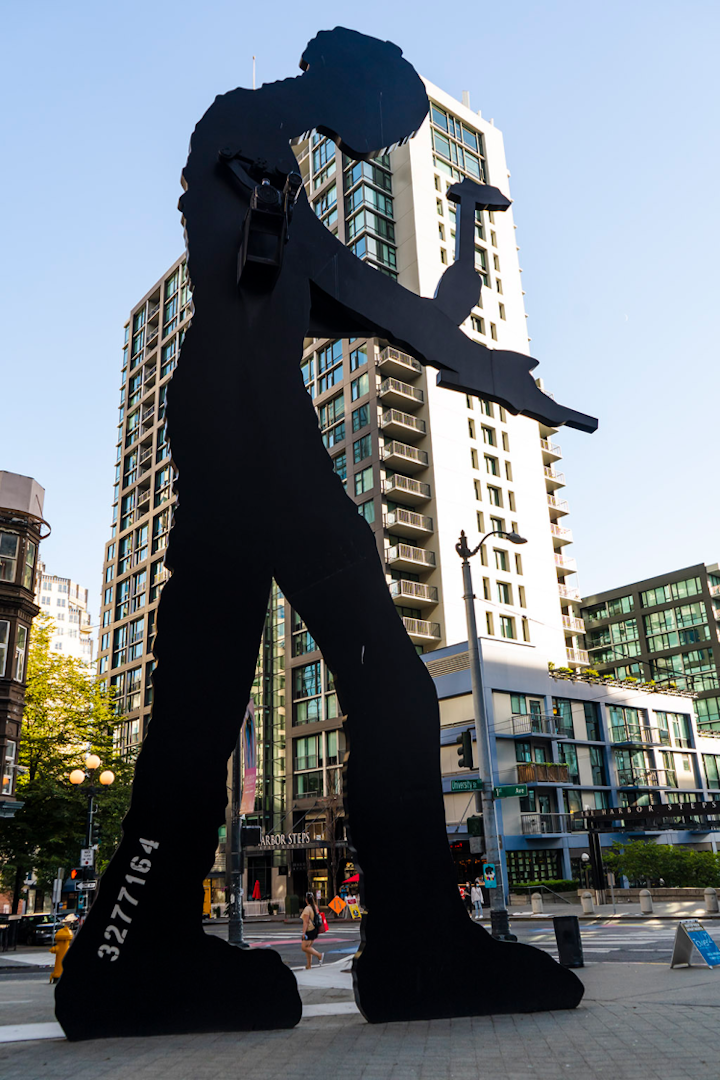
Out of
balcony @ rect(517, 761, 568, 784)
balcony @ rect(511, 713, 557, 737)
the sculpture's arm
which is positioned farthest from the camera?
balcony @ rect(511, 713, 557, 737)

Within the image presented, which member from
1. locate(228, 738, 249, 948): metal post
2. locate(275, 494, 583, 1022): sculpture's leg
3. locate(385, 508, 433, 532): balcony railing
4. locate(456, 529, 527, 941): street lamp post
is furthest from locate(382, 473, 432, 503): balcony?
locate(275, 494, 583, 1022): sculpture's leg

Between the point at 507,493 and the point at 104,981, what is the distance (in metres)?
54.9

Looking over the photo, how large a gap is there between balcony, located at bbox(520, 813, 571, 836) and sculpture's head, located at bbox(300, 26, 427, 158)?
3978 centimetres

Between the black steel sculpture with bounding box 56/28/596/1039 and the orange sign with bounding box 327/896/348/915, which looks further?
the orange sign with bounding box 327/896/348/915

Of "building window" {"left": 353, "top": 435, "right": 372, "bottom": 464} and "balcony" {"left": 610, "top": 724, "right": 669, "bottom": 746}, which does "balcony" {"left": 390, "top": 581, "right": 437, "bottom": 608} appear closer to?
"building window" {"left": 353, "top": 435, "right": 372, "bottom": 464}

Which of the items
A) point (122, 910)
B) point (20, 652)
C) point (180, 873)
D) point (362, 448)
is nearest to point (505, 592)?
point (362, 448)

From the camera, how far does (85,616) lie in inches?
7397

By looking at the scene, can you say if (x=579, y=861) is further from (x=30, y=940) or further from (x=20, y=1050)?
(x=20, y=1050)

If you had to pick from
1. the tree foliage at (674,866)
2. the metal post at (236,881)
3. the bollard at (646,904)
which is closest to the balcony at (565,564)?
the tree foliage at (674,866)

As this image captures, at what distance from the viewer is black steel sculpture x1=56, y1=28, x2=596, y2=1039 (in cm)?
876

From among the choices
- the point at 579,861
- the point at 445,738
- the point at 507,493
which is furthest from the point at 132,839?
the point at 507,493

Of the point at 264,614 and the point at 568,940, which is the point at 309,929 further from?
the point at 264,614

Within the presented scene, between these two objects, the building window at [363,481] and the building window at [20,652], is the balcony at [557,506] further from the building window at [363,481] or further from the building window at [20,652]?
the building window at [20,652]

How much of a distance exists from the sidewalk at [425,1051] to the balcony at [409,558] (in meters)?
43.6
